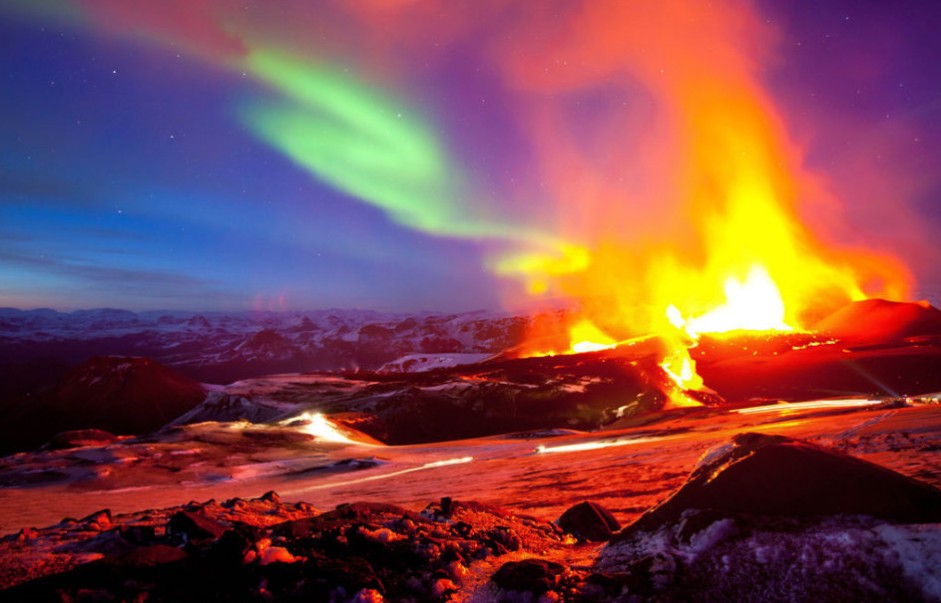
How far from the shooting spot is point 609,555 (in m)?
4.89

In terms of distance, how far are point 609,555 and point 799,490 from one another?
1782mm

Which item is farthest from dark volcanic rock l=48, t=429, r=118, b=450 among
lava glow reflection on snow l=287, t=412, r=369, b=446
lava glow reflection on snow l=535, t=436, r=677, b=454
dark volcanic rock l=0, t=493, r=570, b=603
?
dark volcanic rock l=0, t=493, r=570, b=603

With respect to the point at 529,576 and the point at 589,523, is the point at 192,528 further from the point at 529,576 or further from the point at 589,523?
the point at 589,523

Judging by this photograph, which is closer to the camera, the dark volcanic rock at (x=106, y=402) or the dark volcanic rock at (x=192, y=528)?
the dark volcanic rock at (x=192, y=528)

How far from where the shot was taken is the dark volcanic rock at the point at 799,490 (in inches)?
165

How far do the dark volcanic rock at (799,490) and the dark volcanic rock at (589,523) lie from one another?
140 centimetres

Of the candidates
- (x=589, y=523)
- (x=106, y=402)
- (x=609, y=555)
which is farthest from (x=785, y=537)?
(x=106, y=402)

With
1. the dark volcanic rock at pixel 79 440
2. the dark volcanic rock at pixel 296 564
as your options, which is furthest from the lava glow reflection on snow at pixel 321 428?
the dark volcanic rock at pixel 296 564

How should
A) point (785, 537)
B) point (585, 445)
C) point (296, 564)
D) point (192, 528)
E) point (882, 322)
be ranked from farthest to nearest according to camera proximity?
point (882, 322), point (585, 445), point (192, 528), point (296, 564), point (785, 537)

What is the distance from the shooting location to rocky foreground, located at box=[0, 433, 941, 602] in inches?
146

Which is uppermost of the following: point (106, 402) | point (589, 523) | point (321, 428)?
point (589, 523)

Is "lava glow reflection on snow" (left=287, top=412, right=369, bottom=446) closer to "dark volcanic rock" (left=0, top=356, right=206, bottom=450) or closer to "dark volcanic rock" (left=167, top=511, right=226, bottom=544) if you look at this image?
"dark volcanic rock" (left=167, top=511, right=226, bottom=544)

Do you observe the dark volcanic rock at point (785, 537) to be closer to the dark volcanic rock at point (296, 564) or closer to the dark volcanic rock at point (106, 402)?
the dark volcanic rock at point (296, 564)

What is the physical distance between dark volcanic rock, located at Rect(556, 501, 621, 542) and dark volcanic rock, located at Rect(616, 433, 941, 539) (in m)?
1.40
